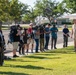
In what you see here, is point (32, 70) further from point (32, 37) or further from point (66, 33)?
point (66, 33)

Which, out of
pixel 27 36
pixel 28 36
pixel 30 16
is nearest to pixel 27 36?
pixel 27 36

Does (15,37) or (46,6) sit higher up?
(46,6)

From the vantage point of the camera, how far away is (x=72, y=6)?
70.1 metres

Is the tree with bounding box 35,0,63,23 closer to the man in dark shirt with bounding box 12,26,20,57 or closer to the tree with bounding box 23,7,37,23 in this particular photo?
the tree with bounding box 23,7,37,23

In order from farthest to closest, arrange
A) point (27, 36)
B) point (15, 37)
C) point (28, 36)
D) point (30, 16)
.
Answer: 1. point (30, 16)
2. point (28, 36)
3. point (27, 36)
4. point (15, 37)

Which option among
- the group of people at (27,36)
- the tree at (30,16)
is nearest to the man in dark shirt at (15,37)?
the group of people at (27,36)

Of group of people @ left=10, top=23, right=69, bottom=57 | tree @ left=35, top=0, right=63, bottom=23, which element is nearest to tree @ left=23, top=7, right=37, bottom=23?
tree @ left=35, top=0, right=63, bottom=23

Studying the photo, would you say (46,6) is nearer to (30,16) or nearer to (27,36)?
(30,16)

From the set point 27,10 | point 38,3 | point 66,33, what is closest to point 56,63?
point 66,33

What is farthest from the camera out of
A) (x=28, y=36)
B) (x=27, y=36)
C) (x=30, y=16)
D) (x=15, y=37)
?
(x=30, y=16)

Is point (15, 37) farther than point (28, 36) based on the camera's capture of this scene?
No

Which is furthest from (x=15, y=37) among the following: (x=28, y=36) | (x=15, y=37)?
(x=28, y=36)

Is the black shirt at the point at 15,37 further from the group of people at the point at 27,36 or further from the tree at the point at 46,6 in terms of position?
the tree at the point at 46,6

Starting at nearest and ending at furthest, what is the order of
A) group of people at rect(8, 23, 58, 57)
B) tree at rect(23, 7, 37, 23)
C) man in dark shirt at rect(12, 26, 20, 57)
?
man in dark shirt at rect(12, 26, 20, 57) → group of people at rect(8, 23, 58, 57) → tree at rect(23, 7, 37, 23)
